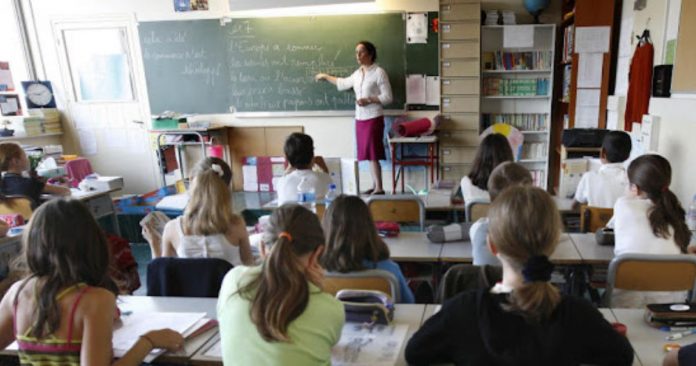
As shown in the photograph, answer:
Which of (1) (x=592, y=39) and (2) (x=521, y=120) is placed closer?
(1) (x=592, y=39)

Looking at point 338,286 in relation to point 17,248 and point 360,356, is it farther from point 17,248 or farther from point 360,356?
point 17,248

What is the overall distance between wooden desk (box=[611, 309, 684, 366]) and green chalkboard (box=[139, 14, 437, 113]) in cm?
442

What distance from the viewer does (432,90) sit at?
5668mm

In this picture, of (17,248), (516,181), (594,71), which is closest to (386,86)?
(594,71)

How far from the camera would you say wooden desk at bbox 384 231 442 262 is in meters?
2.33

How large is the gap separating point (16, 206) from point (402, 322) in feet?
10.2

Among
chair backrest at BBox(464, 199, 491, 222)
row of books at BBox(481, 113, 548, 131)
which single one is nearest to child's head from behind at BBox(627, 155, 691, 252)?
chair backrest at BBox(464, 199, 491, 222)

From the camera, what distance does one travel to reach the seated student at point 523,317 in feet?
3.64

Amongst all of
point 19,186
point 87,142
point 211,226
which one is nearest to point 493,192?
point 211,226

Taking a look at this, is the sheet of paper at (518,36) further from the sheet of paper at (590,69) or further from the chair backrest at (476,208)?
the chair backrest at (476,208)

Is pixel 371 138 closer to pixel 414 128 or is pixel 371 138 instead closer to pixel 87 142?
pixel 414 128

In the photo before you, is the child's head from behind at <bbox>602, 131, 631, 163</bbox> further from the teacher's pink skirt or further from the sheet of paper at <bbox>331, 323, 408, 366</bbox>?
the teacher's pink skirt

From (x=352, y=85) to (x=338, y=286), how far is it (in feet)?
13.8

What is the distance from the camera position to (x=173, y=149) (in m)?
6.29
